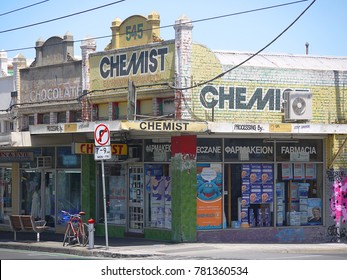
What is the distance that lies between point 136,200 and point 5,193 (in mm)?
8675

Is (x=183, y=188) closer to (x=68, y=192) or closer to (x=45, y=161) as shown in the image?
(x=68, y=192)

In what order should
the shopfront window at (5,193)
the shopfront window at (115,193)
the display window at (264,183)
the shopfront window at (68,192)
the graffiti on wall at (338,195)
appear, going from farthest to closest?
the shopfront window at (5,193) → the shopfront window at (68,192) → the shopfront window at (115,193) → the graffiti on wall at (338,195) → the display window at (264,183)

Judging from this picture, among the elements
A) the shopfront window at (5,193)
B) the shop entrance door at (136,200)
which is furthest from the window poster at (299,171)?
the shopfront window at (5,193)

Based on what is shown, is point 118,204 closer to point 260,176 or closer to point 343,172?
point 260,176

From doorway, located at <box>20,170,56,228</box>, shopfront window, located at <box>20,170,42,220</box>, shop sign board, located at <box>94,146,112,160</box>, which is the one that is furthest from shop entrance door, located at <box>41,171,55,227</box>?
shop sign board, located at <box>94,146,112,160</box>

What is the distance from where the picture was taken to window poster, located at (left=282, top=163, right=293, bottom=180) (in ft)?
90.9

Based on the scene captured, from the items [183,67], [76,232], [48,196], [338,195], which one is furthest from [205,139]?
[48,196]

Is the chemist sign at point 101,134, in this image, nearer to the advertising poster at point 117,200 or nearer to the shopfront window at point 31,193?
the advertising poster at point 117,200

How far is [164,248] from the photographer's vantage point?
2395 centimetres

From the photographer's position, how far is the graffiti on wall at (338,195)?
91.9 feet

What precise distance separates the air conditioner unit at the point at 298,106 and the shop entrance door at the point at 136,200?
5.26 metres

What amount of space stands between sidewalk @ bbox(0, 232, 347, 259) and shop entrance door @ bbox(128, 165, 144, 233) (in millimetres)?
880

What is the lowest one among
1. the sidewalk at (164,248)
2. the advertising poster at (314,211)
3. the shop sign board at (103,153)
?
the sidewalk at (164,248)

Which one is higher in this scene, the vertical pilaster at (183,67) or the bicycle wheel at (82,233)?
the vertical pilaster at (183,67)
